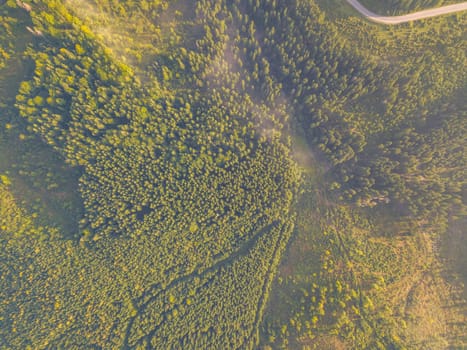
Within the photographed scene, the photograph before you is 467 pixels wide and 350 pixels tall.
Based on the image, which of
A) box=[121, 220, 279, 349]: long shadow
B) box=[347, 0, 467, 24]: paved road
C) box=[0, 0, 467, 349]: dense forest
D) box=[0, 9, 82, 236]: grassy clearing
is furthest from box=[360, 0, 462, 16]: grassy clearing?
box=[0, 9, 82, 236]: grassy clearing

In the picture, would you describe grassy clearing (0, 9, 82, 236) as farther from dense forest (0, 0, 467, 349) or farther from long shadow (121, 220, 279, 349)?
long shadow (121, 220, 279, 349)

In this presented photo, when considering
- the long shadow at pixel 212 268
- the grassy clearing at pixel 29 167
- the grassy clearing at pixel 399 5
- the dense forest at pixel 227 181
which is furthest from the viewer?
the long shadow at pixel 212 268

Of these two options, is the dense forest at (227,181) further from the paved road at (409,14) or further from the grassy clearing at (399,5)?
the paved road at (409,14)

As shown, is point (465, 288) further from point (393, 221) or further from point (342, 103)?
point (342, 103)

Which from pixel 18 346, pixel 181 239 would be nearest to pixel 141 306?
pixel 181 239

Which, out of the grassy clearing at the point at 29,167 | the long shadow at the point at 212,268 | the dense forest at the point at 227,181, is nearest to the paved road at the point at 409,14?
the dense forest at the point at 227,181

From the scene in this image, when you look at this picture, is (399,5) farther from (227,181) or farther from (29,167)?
(29,167)
